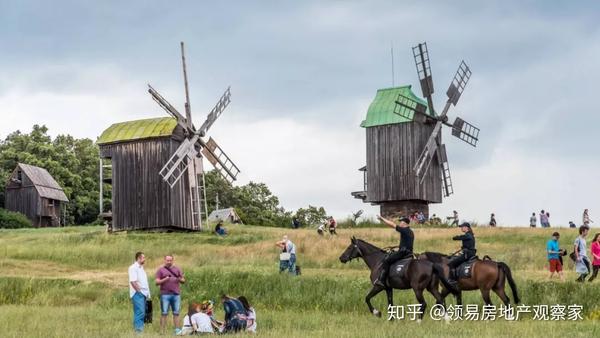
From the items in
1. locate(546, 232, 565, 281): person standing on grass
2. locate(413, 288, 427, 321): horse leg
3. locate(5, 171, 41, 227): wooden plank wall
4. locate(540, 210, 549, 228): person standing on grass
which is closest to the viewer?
locate(413, 288, 427, 321): horse leg

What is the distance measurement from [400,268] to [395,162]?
3716cm

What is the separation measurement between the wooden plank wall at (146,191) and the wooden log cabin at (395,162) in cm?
1299

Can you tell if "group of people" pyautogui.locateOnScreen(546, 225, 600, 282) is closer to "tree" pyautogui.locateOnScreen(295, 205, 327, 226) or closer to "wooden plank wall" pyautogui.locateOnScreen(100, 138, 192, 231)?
"wooden plank wall" pyautogui.locateOnScreen(100, 138, 192, 231)

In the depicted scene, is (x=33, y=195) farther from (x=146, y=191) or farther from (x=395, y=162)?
(x=395, y=162)

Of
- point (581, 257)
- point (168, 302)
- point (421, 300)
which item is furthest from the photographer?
point (581, 257)

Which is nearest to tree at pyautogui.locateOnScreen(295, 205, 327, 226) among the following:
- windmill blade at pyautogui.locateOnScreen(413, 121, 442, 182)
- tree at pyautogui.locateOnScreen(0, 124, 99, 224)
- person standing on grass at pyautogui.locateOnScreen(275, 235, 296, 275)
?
tree at pyautogui.locateOnScreen(0, 124, 99, 224)

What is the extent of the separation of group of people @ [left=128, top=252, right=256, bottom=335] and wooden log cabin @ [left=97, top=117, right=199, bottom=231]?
34847mm

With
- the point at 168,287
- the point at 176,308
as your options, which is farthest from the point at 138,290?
the point at 176,308

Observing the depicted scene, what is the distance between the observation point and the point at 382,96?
59.4 metres

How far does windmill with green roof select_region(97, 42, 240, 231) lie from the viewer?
53.8 m

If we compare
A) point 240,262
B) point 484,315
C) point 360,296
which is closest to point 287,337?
point 484,315

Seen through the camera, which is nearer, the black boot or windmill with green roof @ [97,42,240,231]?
the black boot

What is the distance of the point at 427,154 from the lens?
184ft

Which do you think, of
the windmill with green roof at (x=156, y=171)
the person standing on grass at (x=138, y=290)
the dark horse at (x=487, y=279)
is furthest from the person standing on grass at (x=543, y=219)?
the person standing on grass at (x=138, y=290)
